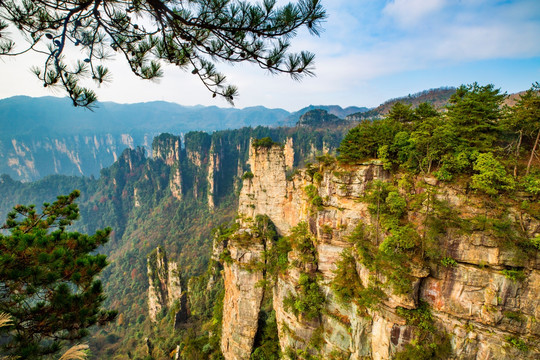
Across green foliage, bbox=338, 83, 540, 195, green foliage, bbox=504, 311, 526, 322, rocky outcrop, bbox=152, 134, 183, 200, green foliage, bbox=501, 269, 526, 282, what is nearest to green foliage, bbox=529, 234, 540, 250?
→ green foliage, bbox=501, 269, 526, 282

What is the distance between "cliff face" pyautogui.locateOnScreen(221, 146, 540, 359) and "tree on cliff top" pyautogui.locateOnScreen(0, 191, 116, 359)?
10962 mm

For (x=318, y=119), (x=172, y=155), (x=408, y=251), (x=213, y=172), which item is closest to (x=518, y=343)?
(x=408, y=251)

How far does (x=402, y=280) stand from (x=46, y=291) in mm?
12203

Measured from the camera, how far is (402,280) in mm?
10320

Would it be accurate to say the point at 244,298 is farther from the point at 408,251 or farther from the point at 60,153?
the point at 60,153

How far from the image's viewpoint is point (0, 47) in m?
3.58

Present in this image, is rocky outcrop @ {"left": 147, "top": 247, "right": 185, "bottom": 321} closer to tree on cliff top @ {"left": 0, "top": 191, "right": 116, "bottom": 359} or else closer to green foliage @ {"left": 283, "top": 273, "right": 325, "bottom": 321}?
green foliage @ {"left": 283, "top": 273, "right": 325, "bottom": 321}

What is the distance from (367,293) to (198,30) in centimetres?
1270

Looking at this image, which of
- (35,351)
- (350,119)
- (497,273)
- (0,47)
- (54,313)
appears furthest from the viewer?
(350,119)

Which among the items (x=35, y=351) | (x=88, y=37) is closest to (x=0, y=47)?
(x=88, y=37)

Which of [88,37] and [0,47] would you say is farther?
[88,37]

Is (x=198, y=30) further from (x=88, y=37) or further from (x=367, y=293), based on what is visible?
(x=367, y=293)

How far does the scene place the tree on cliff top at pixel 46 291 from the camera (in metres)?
3.93

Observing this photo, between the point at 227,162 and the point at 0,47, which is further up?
the point at 0,47
